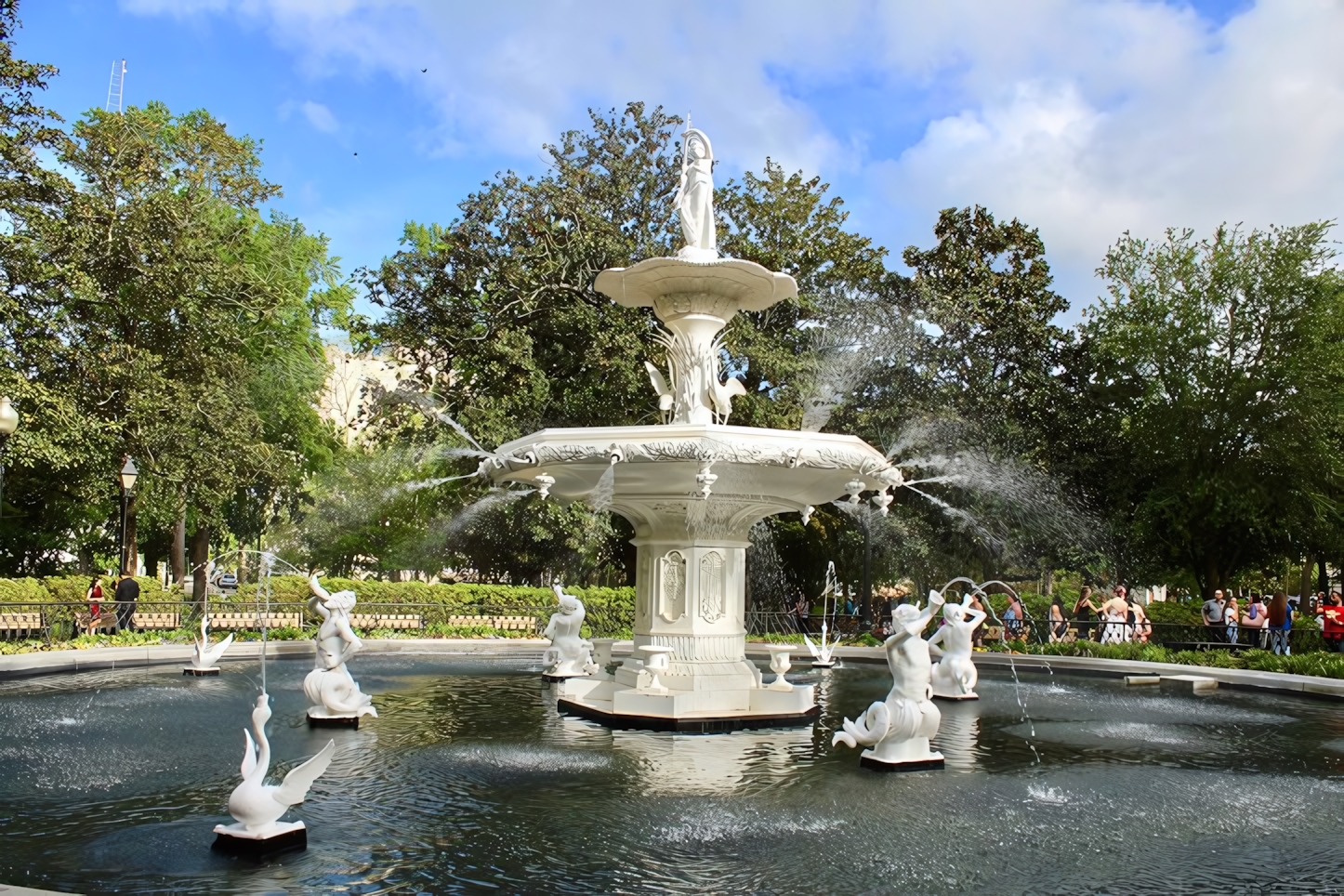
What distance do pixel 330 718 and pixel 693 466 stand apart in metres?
4.11

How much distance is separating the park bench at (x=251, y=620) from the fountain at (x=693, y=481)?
41.9 ft

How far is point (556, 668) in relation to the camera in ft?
48.3

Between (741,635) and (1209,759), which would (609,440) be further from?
(1209,759)

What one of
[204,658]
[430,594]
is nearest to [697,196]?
[204,658]

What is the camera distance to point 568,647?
1477 cm

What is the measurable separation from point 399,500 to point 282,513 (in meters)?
12.0

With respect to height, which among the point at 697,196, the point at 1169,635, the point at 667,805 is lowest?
the point at 667,805

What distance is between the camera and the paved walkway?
47.6ft

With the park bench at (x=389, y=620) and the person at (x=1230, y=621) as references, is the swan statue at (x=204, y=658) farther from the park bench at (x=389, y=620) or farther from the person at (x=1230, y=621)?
the person at (x=1230, y=621)

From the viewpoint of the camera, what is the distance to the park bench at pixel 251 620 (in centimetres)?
2295

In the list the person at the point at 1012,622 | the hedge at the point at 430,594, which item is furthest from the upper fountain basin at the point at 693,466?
the hedge at the point at 430,594

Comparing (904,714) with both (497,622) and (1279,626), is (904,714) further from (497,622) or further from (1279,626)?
(497,622)

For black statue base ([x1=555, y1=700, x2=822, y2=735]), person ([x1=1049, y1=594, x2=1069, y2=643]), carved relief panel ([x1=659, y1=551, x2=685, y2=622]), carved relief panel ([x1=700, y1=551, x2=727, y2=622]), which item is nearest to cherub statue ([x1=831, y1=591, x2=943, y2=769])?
black statue base ([x1=555, y1=700, x2=822, y2=735])

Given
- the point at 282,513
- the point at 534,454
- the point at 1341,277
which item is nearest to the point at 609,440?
the point at 534,454
